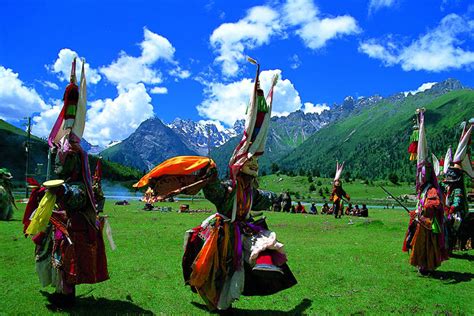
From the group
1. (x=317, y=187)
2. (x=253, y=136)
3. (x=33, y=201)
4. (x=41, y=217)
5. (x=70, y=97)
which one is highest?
(x=70, y=97)

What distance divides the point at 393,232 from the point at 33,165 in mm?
121310

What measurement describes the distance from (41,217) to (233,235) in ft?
10.4

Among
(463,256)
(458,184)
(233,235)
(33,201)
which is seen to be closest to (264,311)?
(233,235)

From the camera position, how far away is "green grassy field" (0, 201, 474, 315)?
827 centimetres

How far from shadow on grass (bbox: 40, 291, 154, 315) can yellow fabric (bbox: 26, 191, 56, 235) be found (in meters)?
1.90

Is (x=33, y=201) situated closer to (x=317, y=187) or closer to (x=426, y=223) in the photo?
(x=426, y=223)

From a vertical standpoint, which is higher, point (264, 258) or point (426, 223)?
point (426, 223)

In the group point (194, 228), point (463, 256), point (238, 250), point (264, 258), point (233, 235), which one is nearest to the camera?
point (264, 258)

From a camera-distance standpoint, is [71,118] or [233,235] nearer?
[233,235]

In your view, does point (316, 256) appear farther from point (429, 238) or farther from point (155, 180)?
point (155, 180)

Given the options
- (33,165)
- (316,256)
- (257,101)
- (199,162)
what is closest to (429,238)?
(316,256)

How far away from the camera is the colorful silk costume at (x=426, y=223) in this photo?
→ 437 inches

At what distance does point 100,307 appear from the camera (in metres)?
8.06

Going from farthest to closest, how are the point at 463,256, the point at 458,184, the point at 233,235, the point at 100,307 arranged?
the point at 463,256
the point at 458,184
the point at 100,307
the point at 233,235
